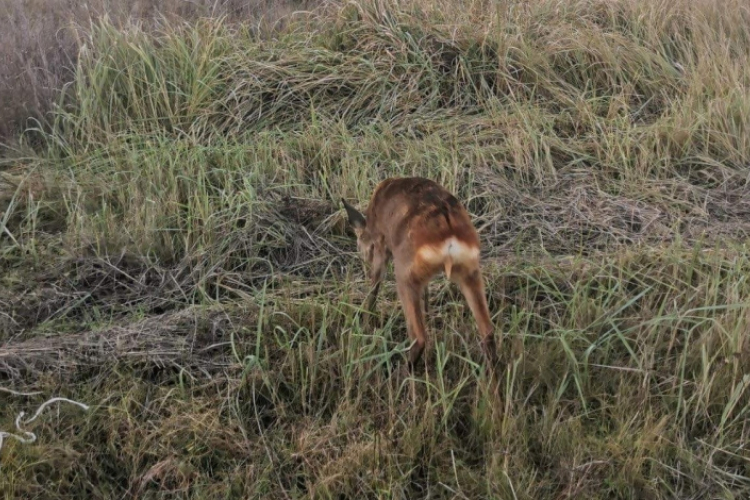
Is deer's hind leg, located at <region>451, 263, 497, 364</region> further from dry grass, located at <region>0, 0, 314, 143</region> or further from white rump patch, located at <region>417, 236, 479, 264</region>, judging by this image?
dry grass, located at <region>0, 0, 314, 143</region>

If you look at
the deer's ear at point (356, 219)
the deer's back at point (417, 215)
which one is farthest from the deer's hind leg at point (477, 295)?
the deer's ear at point (356, 219)

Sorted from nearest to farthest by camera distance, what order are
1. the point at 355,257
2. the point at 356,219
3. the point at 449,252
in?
the point at 449,252, the point at 356,219, the point at 355,257

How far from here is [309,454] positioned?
316 cm

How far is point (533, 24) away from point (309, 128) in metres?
1.83

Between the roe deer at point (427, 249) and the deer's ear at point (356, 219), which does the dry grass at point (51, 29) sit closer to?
the deer's ear at point (356, 219)

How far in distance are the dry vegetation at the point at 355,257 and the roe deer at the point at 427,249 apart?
19 cm

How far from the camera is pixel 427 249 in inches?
125

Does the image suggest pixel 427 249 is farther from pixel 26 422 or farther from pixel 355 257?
pixel 26 422

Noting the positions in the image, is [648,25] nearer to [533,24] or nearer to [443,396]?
[533,24]

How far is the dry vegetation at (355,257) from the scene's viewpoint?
3.15 meters

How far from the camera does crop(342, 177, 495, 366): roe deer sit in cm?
318

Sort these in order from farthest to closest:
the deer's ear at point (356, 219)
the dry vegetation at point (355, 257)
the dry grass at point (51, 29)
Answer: the dry grass at point (51, 29), the deer's ear at point (356, 219), the dry vegetation at point (355, 257)

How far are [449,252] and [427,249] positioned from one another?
0.27 ft

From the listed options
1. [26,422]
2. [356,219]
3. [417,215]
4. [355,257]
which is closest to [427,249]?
[417,215]
